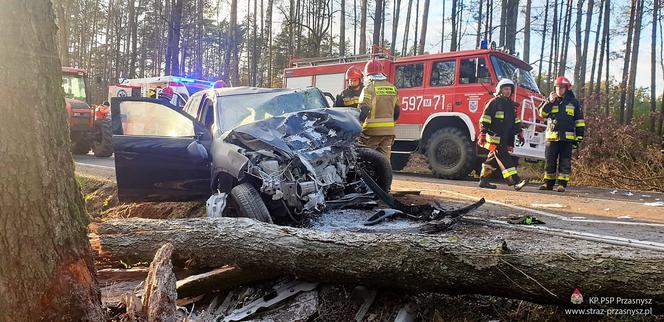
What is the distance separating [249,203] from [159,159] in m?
1.55

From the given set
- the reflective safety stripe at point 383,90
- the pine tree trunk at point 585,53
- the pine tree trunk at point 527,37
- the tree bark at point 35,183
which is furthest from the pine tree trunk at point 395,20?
the tree bark at point 35,183

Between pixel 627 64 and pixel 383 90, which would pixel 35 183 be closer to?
pixel 383 90

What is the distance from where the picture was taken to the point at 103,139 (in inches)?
471

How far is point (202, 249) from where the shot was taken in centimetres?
309

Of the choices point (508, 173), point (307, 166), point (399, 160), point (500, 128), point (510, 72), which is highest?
point (510, 72)

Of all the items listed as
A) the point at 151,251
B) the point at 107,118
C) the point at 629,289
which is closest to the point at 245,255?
the point at 151,251

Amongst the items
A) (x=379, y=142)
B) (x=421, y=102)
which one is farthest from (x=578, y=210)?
(x=421, y=102)

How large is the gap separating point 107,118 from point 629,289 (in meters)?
11.4

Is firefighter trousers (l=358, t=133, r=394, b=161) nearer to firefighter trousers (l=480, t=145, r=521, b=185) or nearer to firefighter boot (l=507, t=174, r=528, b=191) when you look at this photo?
firefighter trousers (l=480, t=145, r=521, b=185)

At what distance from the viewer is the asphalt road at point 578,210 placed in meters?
3.95

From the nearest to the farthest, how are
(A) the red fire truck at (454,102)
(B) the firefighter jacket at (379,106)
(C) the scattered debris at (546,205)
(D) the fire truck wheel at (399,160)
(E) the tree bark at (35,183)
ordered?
(E) the tree bark at (35,183), (C) the scattered debris at (546,205), (B) the firefighter jacket at (379,106), (A) the red fire truck at (454,102), (D) the fire truck wheel at (399,160)

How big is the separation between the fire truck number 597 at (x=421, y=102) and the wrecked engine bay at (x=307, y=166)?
13.7ft

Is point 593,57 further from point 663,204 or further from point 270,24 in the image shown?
point 663,204

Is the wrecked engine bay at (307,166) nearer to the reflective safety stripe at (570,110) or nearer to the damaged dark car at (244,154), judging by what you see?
the damaged dark car at (244,154)
